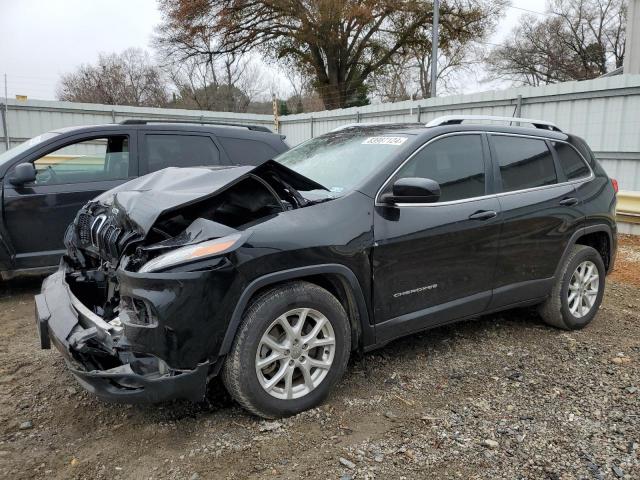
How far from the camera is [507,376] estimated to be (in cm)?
344

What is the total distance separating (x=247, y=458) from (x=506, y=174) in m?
2.80

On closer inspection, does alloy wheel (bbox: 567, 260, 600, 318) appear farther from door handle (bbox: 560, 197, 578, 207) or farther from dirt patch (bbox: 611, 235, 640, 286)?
dirt patch (bbox: 611, 235, 640, 286)

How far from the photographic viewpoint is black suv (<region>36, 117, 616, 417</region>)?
245 cm

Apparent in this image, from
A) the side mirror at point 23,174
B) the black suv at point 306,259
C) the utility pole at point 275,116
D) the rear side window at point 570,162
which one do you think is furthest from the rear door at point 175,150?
the utility pole at point 275,116

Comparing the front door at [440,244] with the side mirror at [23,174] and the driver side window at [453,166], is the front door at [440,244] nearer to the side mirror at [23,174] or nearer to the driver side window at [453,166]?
the driver side window at [453,166]

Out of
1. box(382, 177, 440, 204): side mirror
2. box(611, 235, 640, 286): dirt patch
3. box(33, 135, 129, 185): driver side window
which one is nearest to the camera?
box(382, 177, 440, 204): side mirror

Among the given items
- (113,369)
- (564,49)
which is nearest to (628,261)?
(113,369)

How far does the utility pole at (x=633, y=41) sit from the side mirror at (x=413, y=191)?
12797mm

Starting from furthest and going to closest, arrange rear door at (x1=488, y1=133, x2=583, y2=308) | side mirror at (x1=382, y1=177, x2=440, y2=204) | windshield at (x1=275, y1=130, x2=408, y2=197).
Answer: rear door at (x1=488, y1=133, x2=583, y2=308)
windshield at (x1=275, y1=130, x2=408, y2=197)
side mirror at (x1=382, y1=177, x2=440, y2=204)

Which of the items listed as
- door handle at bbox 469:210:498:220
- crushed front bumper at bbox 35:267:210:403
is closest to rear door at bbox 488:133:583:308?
door handle at bbox 469:210:498:220

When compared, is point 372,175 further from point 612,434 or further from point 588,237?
point 588,237

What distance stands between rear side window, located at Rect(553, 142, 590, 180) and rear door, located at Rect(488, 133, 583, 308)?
8cm

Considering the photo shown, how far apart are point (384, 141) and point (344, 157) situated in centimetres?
31

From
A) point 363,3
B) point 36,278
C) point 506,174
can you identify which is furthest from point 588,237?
point 363,3
